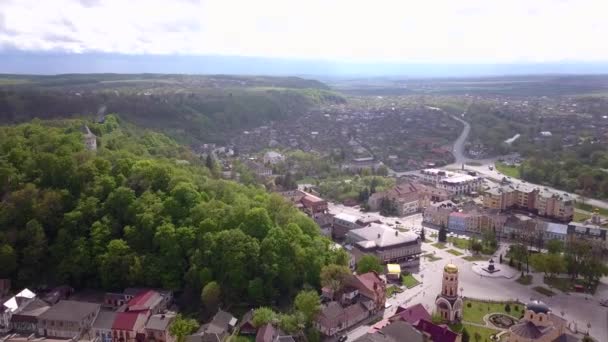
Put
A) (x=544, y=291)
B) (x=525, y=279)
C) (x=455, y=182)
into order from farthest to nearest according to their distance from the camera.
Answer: (x=455, y=182)
(x=525, y=279)
(x=544, y=291)

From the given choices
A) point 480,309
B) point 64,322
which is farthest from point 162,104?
point 480,309

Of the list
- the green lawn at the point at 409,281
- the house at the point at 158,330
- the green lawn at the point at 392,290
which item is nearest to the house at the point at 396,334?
the green lawn at the point at 392,290

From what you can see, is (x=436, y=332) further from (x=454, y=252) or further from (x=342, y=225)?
(x=342, y=225)

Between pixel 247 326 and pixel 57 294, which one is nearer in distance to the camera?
pixel 247 326

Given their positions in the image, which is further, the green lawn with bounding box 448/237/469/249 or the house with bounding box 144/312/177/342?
the green lawn with bounding box 448/237/469/249

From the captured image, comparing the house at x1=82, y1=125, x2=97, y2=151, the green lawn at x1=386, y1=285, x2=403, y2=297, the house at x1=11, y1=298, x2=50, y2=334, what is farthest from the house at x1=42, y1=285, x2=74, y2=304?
the green lawn at x1=386, y1=285, x2=403, y2=297

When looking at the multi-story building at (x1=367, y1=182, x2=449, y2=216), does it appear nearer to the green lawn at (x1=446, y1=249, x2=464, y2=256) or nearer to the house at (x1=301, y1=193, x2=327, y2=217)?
the house at (x1=301, y1=193, x2=327, y2=217)
